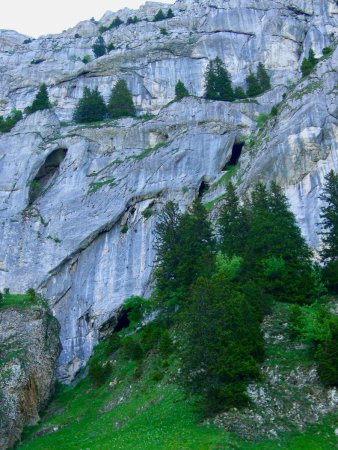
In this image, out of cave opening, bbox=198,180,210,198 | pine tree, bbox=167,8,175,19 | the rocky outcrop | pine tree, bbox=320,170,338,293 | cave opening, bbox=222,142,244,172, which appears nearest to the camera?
the rocky outcrop

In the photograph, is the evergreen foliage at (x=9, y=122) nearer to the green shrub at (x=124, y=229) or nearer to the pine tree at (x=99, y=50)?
the green shrub at (x=124, y=229)

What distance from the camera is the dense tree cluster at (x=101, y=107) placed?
60.7 metres

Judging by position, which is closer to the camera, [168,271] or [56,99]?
[168,271]

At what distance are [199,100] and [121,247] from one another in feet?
59.3

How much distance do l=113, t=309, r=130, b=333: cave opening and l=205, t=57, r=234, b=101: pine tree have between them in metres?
25.9

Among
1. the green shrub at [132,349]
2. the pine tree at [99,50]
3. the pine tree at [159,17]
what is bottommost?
the green shrub at [132,349]

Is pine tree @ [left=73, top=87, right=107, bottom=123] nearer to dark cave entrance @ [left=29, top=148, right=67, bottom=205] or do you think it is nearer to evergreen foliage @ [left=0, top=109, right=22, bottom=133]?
evergreen foliage @ [left=0, top=109, right=22, bottom=133]

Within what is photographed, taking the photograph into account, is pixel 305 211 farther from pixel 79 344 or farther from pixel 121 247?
pixel 79 344

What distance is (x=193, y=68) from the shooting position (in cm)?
6788

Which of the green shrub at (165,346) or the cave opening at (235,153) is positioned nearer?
the green shrub at (165,346)

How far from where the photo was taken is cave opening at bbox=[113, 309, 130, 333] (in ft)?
141

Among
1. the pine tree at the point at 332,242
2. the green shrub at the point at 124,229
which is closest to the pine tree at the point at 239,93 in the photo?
the green shrub at the point at 124,229

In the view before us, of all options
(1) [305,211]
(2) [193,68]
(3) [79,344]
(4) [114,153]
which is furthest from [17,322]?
(2) [193,68]

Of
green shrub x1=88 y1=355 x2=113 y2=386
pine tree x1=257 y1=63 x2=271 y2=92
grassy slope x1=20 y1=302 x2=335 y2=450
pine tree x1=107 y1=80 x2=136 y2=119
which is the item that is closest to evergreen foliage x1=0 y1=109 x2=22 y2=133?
pine tree x1=107 y1=80 x2=136 y2=119
